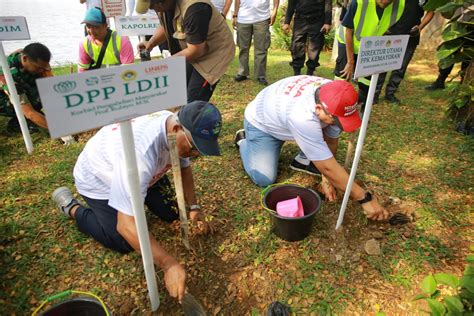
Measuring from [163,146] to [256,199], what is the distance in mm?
1233

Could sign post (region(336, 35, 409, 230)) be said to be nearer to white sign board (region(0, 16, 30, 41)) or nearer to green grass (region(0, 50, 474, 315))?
green grass (region(0, 50, 474, 315))

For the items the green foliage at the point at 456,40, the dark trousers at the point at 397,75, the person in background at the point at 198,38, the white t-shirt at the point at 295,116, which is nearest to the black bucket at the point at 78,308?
the white t-shirt at the point at 295,116

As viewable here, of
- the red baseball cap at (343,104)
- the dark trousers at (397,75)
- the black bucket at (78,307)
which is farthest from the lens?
the dark trousers at (397,75)

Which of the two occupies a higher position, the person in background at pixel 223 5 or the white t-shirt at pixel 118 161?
the person in background at pixel 223 5

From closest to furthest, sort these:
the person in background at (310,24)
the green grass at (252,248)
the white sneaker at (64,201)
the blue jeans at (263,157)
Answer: the green grass at (252,248)
the white sneaker at (64,201)
the blue jeans at (263,157)
the person in background at (310,24)

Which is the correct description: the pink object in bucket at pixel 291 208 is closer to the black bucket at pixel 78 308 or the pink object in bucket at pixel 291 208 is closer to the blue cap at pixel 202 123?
the blue cap at pixel 202 123

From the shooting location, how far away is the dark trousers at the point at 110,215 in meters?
2.11

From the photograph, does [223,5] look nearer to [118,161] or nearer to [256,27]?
[256,27]

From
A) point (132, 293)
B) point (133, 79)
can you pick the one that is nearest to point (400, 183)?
point (132, 293)

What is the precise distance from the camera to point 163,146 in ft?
6.13

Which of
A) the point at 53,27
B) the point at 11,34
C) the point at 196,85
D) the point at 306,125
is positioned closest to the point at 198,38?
the point at 196,85

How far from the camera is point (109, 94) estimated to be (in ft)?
3.58

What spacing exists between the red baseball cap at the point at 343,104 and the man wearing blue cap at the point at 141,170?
82 cm

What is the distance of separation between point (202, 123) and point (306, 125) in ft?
2.95
